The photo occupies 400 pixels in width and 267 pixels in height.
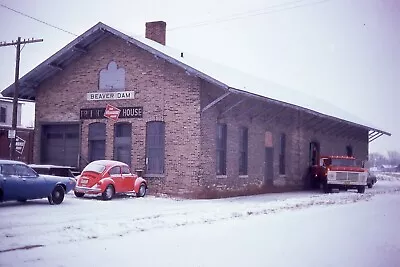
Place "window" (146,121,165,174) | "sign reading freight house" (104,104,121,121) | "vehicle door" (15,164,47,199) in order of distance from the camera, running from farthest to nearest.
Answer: "sign reading freight house" (104,104,121,121)
"window" (146,121,165,174)
"vehicle door" (15,164,47,199)

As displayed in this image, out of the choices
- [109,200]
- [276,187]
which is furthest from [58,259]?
[276,187]

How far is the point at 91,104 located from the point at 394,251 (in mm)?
17292

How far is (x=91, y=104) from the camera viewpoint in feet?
78.3

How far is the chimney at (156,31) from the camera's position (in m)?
27.4

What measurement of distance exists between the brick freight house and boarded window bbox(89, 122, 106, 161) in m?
0.05

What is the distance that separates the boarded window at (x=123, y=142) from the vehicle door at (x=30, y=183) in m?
6.90

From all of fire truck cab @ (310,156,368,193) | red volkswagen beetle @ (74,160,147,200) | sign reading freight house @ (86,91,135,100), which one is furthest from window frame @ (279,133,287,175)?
red volkswagen beetle @ (74,160,147,200)

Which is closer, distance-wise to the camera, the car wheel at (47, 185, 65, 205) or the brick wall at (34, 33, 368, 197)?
the car wheel at (47, 185, 65, 205)

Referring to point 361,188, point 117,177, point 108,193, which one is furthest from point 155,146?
point 361,188

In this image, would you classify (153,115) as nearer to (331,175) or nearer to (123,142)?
(123,142)

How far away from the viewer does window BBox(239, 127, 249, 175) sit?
2470 cm

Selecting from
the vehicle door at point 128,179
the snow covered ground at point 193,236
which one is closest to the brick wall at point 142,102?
the vehicle door at point 128,179

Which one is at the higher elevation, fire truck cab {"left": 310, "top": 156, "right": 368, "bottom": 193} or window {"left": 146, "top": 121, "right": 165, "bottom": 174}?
window {"left": 146, "top": 121, "right": 165, "bottom": 174}

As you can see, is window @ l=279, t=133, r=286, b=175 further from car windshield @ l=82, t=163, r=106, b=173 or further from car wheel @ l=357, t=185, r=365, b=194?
car windshield @ l=82, t=163, r=106, b=173
